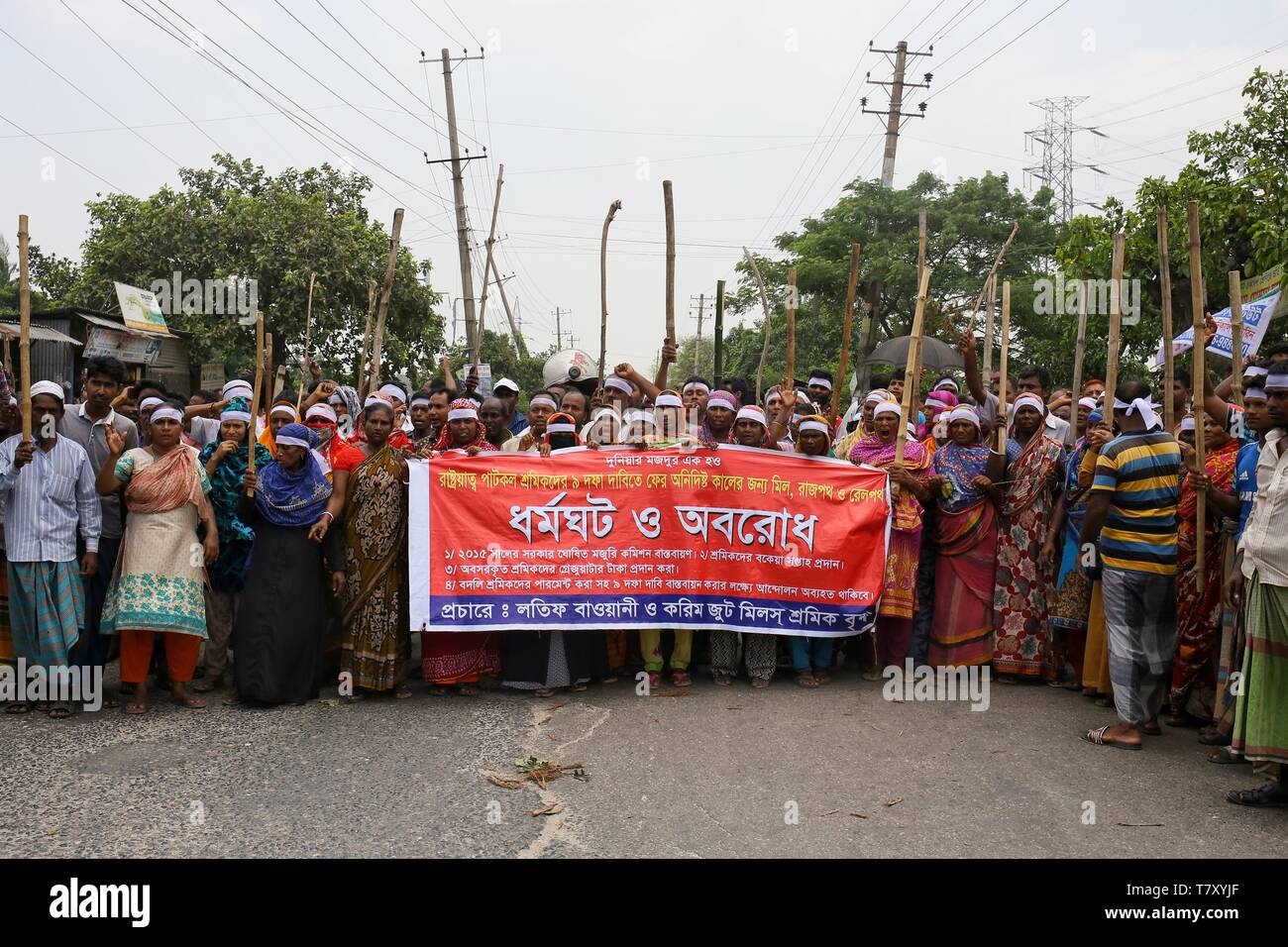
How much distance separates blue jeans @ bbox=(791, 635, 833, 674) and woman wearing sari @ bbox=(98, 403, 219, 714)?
3544mm

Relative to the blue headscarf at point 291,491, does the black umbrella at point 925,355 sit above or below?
above

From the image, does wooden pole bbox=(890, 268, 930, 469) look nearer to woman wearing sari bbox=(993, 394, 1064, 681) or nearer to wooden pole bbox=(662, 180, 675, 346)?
woman wearing sari bbox=(993, 394, 1064, 681)

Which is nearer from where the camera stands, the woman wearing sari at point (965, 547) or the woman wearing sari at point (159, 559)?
the woman wearing sari at point (159, 559)

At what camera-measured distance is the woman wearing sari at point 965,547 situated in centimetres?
687

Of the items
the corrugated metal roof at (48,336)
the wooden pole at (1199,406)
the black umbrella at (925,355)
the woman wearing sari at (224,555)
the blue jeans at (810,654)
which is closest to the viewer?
the wooden pole at (1199,406)

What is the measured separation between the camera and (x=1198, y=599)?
230 inches

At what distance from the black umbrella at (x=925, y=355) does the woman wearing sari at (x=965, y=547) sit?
23.6 feet

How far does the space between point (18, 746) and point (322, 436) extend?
2.81m

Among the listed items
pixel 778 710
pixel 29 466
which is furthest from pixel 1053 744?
pixel 29 466

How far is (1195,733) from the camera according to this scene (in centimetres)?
592

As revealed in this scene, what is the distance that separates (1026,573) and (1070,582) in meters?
0.31

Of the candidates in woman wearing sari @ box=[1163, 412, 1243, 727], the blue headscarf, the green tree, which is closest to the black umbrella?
woman wearing sari @ box=[1163, 412, 1243, 727]

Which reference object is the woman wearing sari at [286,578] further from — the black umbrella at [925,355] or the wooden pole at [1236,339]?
the black umbrella at [925,355]

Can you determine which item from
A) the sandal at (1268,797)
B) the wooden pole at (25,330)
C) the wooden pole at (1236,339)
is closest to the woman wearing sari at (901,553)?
the wooden pole at (1236,339)
